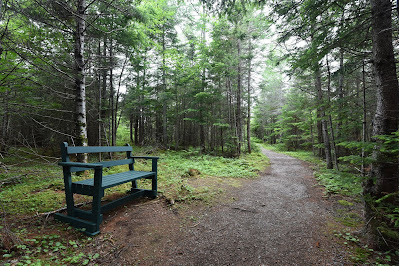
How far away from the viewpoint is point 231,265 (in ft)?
6.73

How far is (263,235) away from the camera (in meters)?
2.68

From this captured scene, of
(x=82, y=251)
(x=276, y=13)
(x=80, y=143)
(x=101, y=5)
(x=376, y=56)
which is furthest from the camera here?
(x=101, y=5)

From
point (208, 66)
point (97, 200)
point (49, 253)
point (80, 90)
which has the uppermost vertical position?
point (208, 66)

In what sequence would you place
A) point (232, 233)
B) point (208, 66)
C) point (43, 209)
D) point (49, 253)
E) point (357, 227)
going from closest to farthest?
point (49, 253)
point (232, 233)
point (357, 227)
point (43, 209)
point (208, 66)

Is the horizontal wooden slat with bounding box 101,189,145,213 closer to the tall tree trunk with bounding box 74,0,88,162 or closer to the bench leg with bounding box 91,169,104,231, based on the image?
the bench leg with bounding box 91,169,104,231

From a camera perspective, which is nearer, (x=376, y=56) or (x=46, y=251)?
(x=46, y=251)

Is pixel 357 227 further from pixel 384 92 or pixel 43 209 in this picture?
pixel 43 209

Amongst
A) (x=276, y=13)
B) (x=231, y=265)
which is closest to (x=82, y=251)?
(x=231, y=265)

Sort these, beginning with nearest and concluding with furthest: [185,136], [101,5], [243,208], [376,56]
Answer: [376,56]
[243,208]
[101,5]
[185,136]

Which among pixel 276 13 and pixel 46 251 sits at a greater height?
pixel 276 13

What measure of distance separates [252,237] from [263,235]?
0.66ft

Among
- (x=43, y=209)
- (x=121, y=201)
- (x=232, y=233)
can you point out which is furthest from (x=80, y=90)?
(x=232, y=233)

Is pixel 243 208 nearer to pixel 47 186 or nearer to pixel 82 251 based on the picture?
pixel 82 251

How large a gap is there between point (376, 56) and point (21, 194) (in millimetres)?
7382
